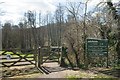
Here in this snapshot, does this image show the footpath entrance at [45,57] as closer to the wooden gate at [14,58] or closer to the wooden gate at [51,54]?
the wooden gate at [51,54]

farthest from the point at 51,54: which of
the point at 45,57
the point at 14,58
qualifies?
the point at 14,58

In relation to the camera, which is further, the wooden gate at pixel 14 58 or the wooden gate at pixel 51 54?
the wooden gate at pixel 51 54

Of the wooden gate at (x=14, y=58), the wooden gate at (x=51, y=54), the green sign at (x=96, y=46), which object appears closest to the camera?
the green sign at (x=96, y=46)

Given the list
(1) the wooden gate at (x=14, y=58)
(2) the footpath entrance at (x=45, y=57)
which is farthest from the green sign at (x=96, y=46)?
(1) the wooden gate at (x=14, y=58)

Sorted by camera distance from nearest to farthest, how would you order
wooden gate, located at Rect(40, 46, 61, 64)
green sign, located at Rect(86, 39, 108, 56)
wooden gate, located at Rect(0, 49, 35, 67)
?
green sign, located at Rect(86, 39, 108, 56)
wooden gate, located at Rect(0, 49, 35, 67)
wooden gate, located at Rect(40, 46, 61, 64)

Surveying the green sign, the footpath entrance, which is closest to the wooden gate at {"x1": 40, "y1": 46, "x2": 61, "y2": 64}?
the footpath entrance

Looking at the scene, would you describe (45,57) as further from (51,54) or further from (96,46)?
(96,46)

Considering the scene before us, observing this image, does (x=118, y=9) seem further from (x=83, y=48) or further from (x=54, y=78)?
(x=54, y=78)

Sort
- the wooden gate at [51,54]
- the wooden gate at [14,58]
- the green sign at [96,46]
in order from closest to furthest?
the green sign at [96,46] → the wooden gate at [14,58] → the wooden gate at [51,54]

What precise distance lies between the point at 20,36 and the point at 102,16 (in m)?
32.6

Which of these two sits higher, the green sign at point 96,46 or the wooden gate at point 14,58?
the green sign at point 96,46

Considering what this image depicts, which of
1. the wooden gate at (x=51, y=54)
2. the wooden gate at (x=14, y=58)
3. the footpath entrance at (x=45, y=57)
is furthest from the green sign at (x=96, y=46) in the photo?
the wooden gate at (x=14, y=58)

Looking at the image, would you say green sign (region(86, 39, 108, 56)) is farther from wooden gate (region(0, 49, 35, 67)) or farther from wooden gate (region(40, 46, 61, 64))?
wooden gate (region(0, 49, 35, 67))

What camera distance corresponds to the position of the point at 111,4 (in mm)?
14945
